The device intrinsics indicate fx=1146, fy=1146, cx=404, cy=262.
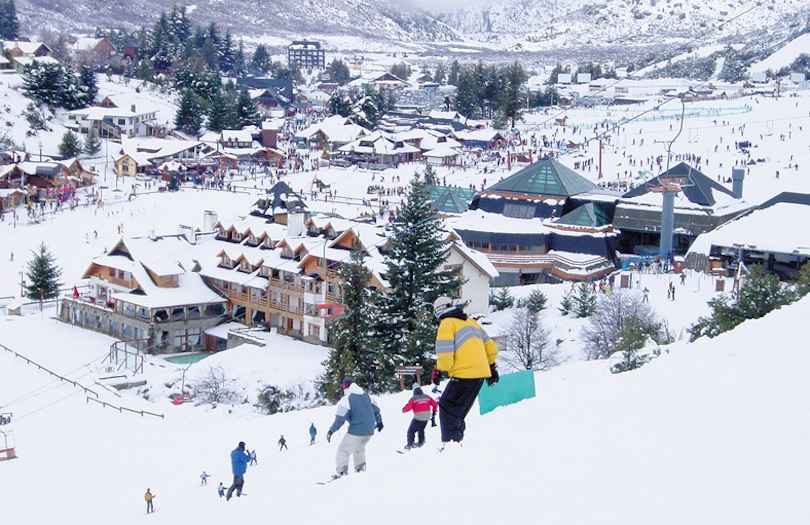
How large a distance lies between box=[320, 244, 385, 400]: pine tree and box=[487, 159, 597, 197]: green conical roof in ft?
55.0

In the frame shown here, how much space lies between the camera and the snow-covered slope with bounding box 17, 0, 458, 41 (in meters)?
138

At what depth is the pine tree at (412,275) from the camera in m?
21.1

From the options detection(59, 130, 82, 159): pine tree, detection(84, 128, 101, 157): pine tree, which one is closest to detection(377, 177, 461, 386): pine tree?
detection(59, 130, 82, 159): pine tree

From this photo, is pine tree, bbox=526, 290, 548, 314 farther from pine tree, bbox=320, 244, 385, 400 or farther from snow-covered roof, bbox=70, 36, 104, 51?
snow-covered roof, bbox=70, 36, 104, 51

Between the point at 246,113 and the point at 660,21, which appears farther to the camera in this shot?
the point at 660,21

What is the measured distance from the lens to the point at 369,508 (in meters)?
6.04

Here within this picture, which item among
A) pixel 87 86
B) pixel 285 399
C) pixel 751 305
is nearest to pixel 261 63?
pixel 87 86

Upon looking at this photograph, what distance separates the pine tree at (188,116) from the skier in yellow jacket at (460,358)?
51.6 metres

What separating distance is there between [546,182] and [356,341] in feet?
59.9

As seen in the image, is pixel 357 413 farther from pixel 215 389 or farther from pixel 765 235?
pixel 765 235

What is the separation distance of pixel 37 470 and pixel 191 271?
41.8 ft

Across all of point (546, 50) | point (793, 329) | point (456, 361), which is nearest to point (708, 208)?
point (793, 329)

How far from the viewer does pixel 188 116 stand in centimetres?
5734

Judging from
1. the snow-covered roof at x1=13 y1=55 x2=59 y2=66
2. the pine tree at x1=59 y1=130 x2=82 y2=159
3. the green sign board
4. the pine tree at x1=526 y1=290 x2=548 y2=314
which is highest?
→ the snow-covered roof at x1=13 y1=55 x2=59 y2=66
